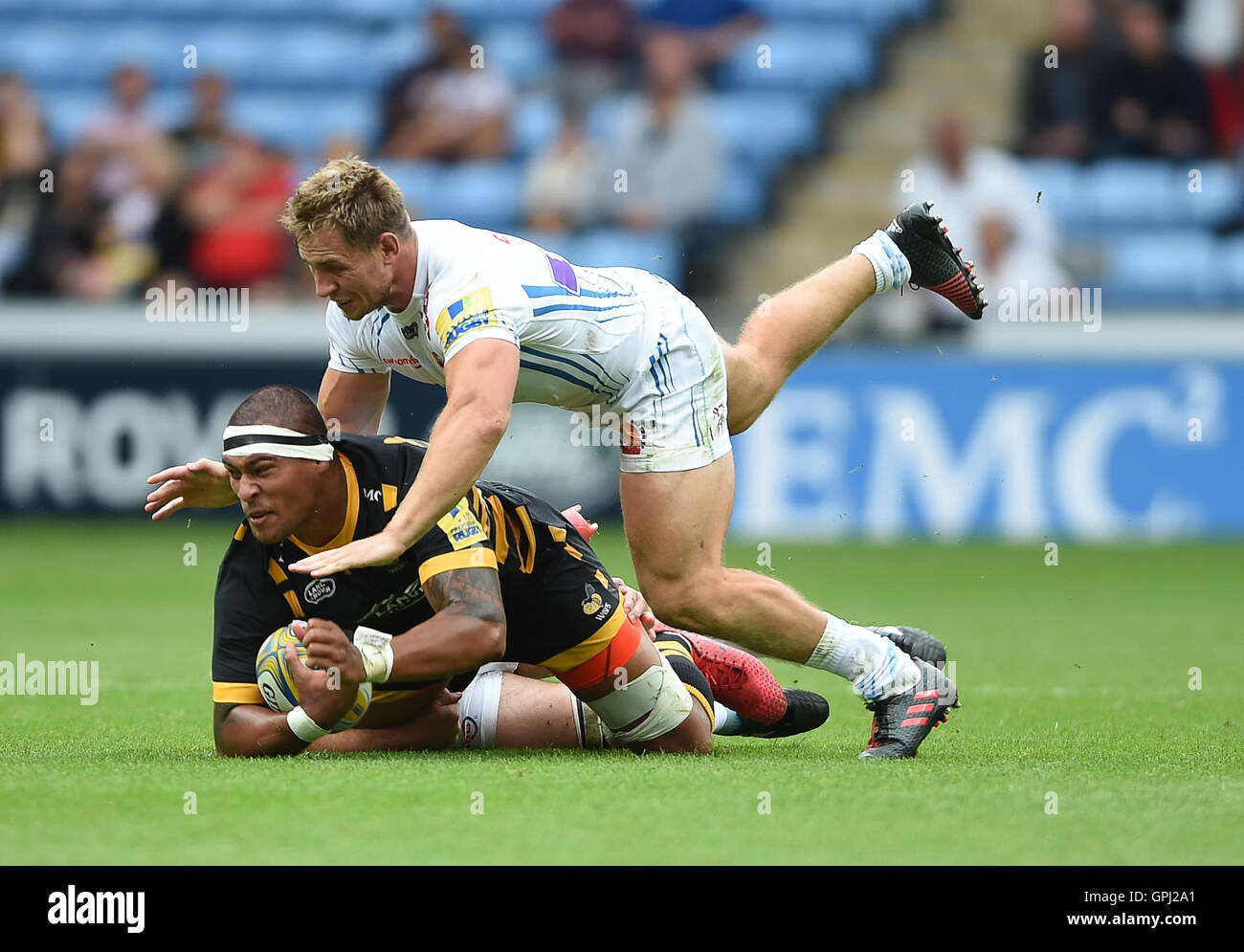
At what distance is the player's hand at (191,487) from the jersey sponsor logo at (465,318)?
34.0 inches

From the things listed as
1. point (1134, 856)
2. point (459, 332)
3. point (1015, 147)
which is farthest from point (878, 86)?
point (1134, 856)

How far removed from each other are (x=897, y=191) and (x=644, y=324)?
34.4ft

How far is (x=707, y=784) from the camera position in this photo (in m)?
4.95

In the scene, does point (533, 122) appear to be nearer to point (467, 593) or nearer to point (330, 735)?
point (330, 735)

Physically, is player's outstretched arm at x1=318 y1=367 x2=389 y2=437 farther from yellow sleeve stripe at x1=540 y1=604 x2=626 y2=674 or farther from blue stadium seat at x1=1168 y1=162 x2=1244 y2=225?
blue stadium seat at x1=1168 y1=162 x2=1244 y2=225

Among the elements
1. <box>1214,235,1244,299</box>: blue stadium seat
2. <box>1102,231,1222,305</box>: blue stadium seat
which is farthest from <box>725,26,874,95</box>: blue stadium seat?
<box>1214,235,1244,299</box>: blue stadium seat

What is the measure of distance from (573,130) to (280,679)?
11.3m

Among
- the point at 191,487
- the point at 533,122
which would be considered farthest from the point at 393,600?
the point at 533,122

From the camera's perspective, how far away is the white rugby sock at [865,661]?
19.2 feet

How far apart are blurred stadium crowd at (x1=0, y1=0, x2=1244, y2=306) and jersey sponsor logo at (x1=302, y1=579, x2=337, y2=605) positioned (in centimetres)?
985

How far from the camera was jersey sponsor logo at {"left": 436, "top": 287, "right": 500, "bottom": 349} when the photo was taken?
5332 mm

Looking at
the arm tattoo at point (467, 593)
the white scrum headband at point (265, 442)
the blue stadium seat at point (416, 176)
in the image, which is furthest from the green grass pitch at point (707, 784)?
the blue stadium seat at point (416, 176)

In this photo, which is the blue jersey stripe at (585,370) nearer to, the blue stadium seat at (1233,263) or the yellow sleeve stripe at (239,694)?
the yellow sleeve stripe at (239,694)

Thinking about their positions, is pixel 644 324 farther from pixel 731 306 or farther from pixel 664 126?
pixel 664 126
